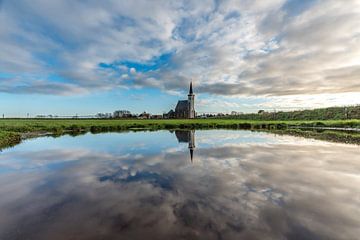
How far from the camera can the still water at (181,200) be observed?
4.15 m

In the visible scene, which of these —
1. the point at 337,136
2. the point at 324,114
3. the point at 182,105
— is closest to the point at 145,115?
the point at 182,105

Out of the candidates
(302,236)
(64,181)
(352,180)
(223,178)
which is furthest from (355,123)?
(64,181)

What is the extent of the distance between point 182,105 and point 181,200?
310 feet

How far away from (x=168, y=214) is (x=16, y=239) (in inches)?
114

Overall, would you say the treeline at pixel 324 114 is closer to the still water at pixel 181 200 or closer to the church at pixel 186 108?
the church at pixel 186 108

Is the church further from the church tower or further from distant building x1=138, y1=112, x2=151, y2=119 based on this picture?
distant building x1=138, y1=112, x2=151, y2=119

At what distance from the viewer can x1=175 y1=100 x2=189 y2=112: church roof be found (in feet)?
320

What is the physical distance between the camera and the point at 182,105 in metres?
99.6

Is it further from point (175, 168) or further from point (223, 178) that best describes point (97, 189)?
point (223, 178)

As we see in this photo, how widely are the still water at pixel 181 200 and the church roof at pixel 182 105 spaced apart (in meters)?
87.9

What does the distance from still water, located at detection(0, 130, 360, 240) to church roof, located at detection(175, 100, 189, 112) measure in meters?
87.9

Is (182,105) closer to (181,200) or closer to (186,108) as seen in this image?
(186,108)

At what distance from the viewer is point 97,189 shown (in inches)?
261

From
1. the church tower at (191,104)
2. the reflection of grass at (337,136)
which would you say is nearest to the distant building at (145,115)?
the church tower at (191,104)
